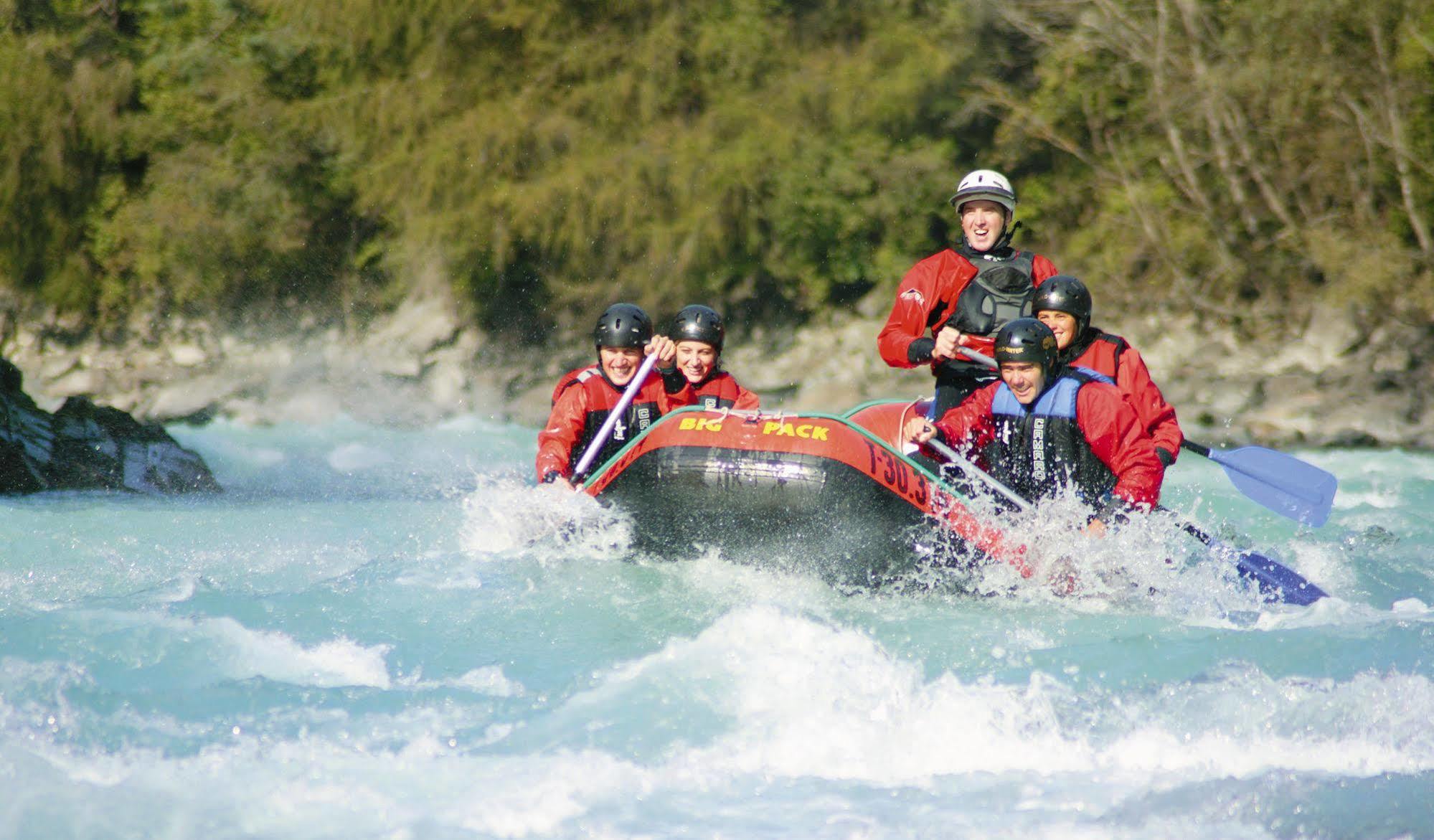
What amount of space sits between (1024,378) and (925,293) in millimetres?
990

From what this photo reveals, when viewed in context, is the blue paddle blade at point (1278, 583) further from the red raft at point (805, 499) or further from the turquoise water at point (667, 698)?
the red raft at point (805, 499)

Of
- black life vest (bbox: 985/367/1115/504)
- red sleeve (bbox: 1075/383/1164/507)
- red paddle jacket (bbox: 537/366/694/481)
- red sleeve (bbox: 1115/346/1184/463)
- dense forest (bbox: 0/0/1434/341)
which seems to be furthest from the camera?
dense forest (bbox: 0/0/1434/341)

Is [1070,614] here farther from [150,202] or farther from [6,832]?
[150,202]

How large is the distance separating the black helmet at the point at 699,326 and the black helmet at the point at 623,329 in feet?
0.64

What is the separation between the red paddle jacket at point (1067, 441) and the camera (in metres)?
5.18

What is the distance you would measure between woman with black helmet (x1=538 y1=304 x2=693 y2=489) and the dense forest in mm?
7814

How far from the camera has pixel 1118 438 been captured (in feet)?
17.2

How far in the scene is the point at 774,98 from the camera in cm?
1388

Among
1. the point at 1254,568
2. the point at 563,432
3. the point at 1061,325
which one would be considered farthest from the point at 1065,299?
the point at 563,432

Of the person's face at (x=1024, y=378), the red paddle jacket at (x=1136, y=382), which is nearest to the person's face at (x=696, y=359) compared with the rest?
the person's face at (x=1024, y=378)

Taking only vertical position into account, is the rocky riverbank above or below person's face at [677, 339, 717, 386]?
below

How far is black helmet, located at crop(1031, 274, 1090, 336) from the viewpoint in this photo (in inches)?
218

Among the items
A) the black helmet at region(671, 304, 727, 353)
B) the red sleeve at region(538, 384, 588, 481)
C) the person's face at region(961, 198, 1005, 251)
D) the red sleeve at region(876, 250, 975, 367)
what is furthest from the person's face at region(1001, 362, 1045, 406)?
the red sleeve at region(538, 384, 588, 481)

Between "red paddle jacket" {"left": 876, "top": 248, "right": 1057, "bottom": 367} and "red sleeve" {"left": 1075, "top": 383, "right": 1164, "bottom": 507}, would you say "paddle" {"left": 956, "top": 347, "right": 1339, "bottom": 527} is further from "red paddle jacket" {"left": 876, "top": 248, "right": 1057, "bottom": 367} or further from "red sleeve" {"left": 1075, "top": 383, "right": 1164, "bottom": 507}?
"red paddle jacket" {"left": 876, "top": 248, "right": 1057, "bottom": 367}
